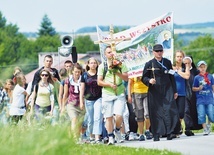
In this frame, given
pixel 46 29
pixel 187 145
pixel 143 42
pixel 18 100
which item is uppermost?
pixel 46 29

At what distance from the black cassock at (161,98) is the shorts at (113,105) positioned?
77 cm

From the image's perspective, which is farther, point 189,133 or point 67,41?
point 67,41

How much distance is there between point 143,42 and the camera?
20.6 meters

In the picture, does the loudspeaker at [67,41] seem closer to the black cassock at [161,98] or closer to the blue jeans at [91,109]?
the blue jeans at [91,109]

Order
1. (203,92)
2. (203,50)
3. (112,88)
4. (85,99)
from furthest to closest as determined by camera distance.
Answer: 1. (203,50)
2. (203,92)
3. (85,99)
4. (112,88)

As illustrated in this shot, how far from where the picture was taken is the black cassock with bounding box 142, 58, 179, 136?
18.4 meters

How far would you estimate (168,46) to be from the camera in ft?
65.8

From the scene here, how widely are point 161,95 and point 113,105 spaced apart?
110 cm

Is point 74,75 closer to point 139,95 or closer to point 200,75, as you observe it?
point 139,95

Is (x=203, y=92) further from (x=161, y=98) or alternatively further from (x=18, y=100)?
(x=18, y=100)

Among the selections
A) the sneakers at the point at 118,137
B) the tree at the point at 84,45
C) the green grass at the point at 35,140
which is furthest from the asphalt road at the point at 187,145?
the tree at the point at 84,45

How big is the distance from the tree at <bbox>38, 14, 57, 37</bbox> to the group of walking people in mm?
162215

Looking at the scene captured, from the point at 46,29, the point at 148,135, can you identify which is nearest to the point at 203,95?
the point at 148,135

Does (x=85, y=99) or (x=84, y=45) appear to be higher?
(x=84, y=45)
